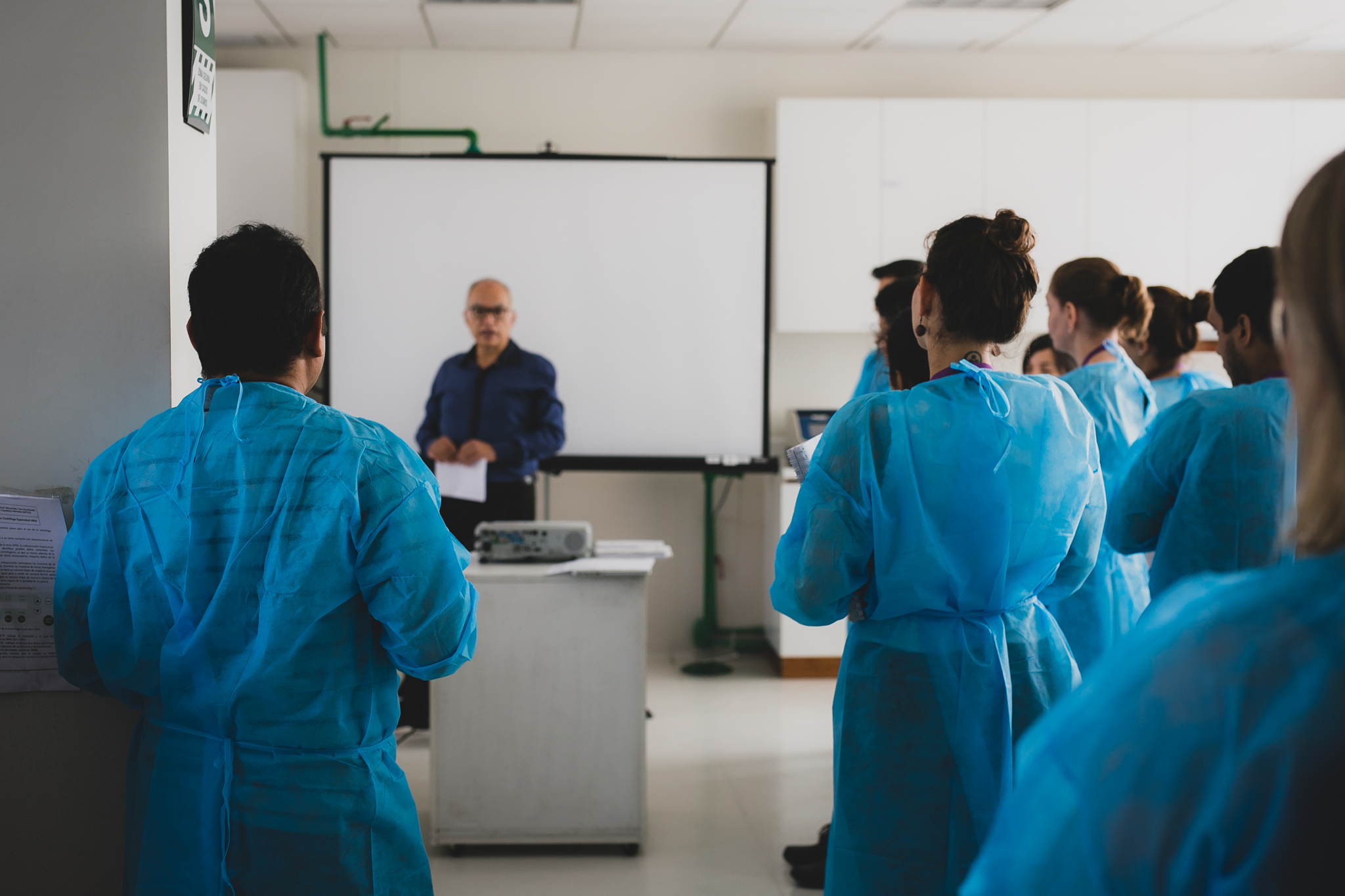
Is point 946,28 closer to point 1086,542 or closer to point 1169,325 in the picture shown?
point 1169,325

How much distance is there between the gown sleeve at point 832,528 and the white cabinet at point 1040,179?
2858mm

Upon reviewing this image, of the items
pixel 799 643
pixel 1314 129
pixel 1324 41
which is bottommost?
pixel 799 643

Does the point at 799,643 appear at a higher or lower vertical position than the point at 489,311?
lower

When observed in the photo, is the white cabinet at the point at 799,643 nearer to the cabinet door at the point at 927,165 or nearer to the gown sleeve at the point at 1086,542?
the cabinet door at the point at 927,165

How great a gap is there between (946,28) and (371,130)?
2512mm

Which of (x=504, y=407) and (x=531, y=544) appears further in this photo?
(x=504, y=407)

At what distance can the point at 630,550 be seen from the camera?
2.69m

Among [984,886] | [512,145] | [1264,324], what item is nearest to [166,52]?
A: [984,886]

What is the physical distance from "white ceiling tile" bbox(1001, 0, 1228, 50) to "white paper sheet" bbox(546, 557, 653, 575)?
9.54 ft

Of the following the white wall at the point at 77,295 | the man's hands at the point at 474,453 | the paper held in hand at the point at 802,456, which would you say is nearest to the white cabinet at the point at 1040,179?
the man's hands at the point at 474,453

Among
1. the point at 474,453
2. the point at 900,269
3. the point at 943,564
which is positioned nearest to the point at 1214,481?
the point at 943,564

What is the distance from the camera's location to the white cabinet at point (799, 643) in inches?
160

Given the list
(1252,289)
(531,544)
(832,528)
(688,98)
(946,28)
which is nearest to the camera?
(832,528)

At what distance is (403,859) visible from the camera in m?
1.22
